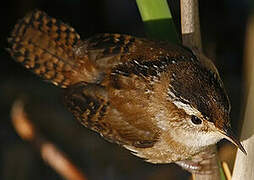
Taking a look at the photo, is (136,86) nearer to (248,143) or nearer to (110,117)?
(110,117)

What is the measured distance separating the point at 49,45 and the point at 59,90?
1.26 metres

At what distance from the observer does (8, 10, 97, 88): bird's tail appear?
233 centimetres

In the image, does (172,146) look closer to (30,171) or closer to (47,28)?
(47,28)

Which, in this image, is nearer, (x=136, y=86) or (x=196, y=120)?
(x=196, y=120)

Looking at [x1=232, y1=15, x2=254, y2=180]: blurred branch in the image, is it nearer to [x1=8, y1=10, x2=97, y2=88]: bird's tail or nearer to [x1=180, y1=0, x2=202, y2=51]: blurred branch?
[x1=180, y1=0, x2=202, y2=51]: blurred branch

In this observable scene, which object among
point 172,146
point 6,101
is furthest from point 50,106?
point 172,146

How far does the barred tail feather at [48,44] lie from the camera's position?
92.0 inches

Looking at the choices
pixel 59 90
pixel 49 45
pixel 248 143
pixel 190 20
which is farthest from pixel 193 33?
pixel 59 90

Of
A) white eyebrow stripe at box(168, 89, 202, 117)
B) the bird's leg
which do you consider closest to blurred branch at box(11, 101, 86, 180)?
the bird's leg

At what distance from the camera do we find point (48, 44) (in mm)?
2363

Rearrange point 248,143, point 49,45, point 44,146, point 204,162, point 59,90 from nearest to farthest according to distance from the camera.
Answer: point 248,143, point 204,162, point 49,45, point 44,146, point 59,90

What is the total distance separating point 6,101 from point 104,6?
791 millimetres

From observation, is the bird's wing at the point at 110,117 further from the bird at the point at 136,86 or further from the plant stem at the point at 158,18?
the plant stem at the point at 158,18

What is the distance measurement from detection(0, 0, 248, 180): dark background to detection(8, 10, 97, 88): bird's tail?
1.15m
